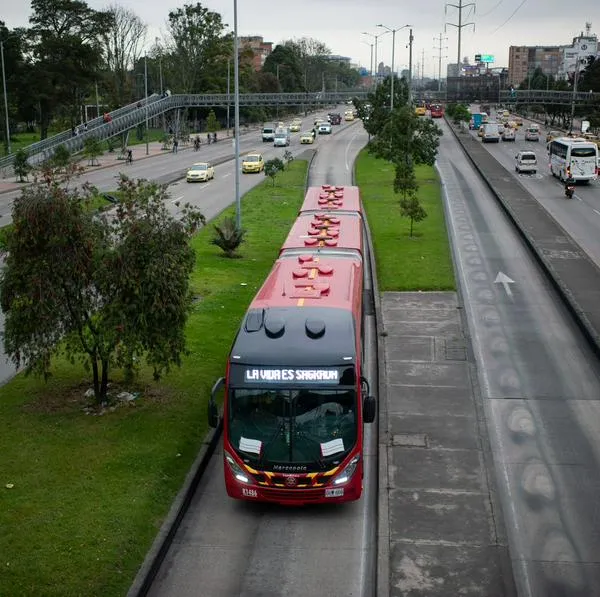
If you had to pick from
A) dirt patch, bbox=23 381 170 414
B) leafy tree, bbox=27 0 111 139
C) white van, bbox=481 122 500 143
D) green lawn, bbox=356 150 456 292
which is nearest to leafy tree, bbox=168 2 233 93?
leafy tree, bbox=27 0 111 139

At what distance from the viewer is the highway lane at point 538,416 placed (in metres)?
12.3

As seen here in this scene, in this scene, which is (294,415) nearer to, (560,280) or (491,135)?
(560,280)

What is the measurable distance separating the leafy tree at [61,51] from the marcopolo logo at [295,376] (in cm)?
7088

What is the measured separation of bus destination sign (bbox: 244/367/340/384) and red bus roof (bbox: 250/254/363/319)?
199cm

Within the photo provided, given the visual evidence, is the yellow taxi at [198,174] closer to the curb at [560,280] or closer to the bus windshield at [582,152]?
the curb at [560,280]

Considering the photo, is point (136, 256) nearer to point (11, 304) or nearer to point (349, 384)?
point (11, 304)

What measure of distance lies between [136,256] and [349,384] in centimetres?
496

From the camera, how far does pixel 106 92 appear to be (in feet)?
346

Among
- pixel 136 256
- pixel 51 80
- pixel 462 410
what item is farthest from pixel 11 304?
pixel 51 80

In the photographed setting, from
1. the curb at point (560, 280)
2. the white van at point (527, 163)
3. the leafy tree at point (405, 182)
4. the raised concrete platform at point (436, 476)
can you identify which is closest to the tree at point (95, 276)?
the raised concrete platform at point (436, 476)

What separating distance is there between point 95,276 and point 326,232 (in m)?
7.19

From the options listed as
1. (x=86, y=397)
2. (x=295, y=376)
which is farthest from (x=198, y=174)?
(x=295, y=376)

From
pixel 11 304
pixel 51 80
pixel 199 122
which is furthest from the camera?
pixel 199 122

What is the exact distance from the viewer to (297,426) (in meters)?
12.7
